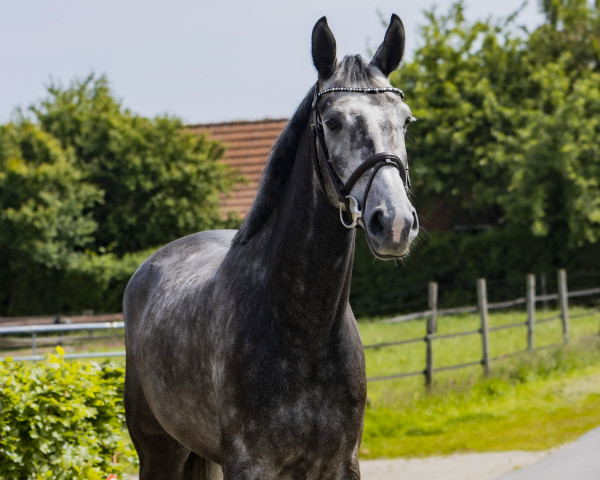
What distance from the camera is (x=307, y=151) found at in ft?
10.8

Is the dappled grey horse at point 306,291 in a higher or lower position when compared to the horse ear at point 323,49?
lower

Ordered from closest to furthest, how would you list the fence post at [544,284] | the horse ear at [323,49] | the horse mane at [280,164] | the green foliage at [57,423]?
1. the horse ear at [323,49]
2. the horse mane at [280,164]
3. the green foliage at [57,423]
4. the fence post at [544,284]

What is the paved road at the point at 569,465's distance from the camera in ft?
24.5

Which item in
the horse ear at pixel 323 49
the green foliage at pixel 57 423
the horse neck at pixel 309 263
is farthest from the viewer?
the green foliage at pixel 57 423

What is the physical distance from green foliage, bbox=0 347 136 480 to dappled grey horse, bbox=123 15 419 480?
7.65ft

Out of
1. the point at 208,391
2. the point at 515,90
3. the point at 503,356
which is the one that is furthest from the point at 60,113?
the point at 208,391

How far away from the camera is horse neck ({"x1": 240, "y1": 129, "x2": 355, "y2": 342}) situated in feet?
10.6

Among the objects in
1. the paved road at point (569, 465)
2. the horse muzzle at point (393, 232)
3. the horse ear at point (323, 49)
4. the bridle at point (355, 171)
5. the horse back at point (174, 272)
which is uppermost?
the horse ear at point (323, 49)

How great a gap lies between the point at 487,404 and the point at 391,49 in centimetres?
875

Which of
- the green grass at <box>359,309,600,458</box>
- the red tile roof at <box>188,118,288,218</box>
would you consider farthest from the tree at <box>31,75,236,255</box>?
the green grass at <box>359,309,600,458</box>

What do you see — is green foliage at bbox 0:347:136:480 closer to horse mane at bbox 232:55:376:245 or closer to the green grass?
horse mane at bbox 232:55:376:245

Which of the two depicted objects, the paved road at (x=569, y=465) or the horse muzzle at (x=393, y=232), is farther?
the paved road at (x=569, y=465)

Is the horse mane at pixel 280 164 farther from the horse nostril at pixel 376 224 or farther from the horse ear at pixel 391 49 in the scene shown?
the horse nostril at pixel 376 224

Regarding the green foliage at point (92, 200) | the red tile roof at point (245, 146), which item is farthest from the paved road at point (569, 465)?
the red tile roof at point (245, 146)
